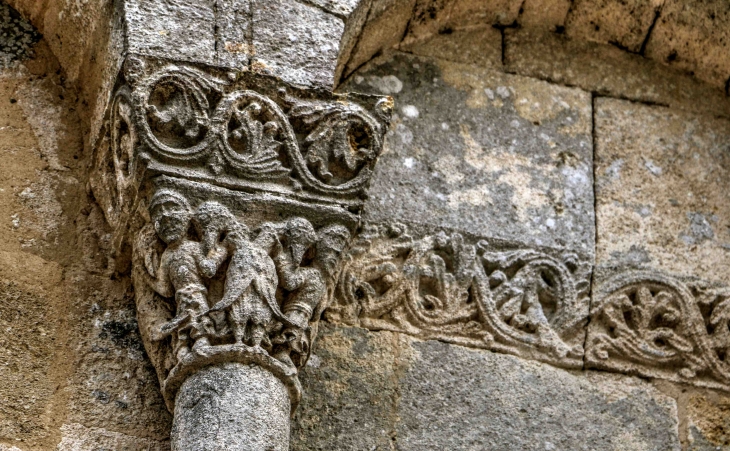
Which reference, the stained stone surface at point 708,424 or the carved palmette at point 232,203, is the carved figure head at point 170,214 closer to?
the carved palmette at point 232,203

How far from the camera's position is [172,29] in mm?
4348

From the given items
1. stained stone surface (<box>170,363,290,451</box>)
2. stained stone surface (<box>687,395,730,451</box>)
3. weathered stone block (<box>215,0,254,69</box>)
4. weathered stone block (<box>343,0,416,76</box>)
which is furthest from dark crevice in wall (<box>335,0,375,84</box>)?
stained stone surface (<box>687,395,730,451</box>)

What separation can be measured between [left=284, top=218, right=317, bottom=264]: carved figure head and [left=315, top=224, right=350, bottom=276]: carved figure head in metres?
0.05

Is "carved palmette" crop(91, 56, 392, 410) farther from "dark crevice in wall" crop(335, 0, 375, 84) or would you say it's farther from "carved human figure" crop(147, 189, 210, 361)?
"dark crevice in wall" crop(335, 0, 375, 84)

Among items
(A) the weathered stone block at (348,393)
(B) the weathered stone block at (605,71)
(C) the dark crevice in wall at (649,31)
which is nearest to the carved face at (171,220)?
(A) the weathered stone block at (348,393)

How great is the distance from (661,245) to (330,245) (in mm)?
1477

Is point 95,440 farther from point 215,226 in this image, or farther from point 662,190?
point 662,190

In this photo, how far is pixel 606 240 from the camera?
507cm

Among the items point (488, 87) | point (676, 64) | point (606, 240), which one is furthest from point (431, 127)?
point (676, 64)

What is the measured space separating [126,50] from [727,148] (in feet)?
8.27

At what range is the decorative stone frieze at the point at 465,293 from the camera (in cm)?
467

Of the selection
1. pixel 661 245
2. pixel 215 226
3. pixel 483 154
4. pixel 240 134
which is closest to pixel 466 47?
pixel 483 154

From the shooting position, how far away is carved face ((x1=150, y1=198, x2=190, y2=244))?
4.11m

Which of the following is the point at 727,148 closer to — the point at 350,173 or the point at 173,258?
the point at 350,173
